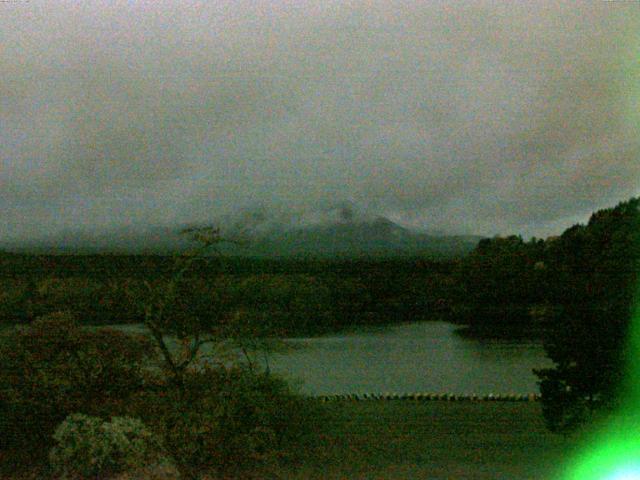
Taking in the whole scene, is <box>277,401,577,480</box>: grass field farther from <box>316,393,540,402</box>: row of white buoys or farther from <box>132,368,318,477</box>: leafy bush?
<box>316,393,540,402</box>: row of white buoys

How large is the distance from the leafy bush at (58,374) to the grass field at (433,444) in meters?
2.86

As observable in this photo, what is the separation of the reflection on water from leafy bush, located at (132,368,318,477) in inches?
225

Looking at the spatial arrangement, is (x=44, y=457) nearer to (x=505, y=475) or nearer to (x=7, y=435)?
(x=7, y=435)

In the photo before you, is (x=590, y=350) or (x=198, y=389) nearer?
(x=590, y=350)

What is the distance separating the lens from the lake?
76.1 feet

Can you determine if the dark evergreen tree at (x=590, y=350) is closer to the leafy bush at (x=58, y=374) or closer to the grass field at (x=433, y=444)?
the grass field at (x=433, y=444)

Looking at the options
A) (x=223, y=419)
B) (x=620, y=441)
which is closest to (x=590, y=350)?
(x=620, y=441)

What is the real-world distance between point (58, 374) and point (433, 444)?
594 cm

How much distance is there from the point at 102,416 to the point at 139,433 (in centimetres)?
112

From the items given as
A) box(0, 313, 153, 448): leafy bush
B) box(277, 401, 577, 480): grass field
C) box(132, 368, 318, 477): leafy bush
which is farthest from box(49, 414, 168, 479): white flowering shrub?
box(277, 401, 577, 480): grass field

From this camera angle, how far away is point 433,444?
13.6 m

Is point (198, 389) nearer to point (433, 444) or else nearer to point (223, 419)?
point (223, 419)

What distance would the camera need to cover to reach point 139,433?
33.3ft

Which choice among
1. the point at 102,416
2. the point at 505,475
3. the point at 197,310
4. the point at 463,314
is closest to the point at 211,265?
the point at 197,310
